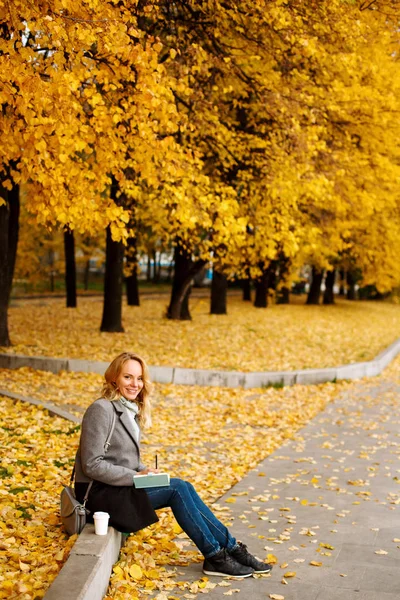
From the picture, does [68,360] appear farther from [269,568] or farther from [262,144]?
[269,568]

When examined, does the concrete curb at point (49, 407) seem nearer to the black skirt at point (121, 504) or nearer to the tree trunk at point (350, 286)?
the black skirt at point (121, 504)

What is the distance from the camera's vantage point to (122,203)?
14.8 meters

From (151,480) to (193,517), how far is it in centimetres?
40

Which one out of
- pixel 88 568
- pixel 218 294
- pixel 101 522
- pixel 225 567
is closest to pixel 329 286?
pixel 218 294

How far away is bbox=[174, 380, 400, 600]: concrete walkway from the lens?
4.99 meters

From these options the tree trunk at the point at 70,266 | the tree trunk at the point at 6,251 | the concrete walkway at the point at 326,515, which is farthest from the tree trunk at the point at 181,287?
the concrete walkway at the point at 326,515

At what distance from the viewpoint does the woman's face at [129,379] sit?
208 inches

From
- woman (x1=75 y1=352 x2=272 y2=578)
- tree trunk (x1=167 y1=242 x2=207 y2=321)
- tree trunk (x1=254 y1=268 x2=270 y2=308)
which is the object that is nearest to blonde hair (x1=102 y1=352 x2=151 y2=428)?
woman (x1=75 y1=352 x2=272 y2=578)

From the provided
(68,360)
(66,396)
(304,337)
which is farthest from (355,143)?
(66,396)

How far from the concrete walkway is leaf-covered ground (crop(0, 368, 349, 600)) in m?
0.28

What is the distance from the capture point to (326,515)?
6.62 metres

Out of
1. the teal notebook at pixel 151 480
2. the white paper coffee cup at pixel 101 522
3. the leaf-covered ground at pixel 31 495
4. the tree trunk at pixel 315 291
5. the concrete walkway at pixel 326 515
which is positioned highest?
the tree trunk at pixel 315 291

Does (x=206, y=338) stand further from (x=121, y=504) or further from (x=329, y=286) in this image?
(x=329, y=286)

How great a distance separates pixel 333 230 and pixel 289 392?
873 centimetres
